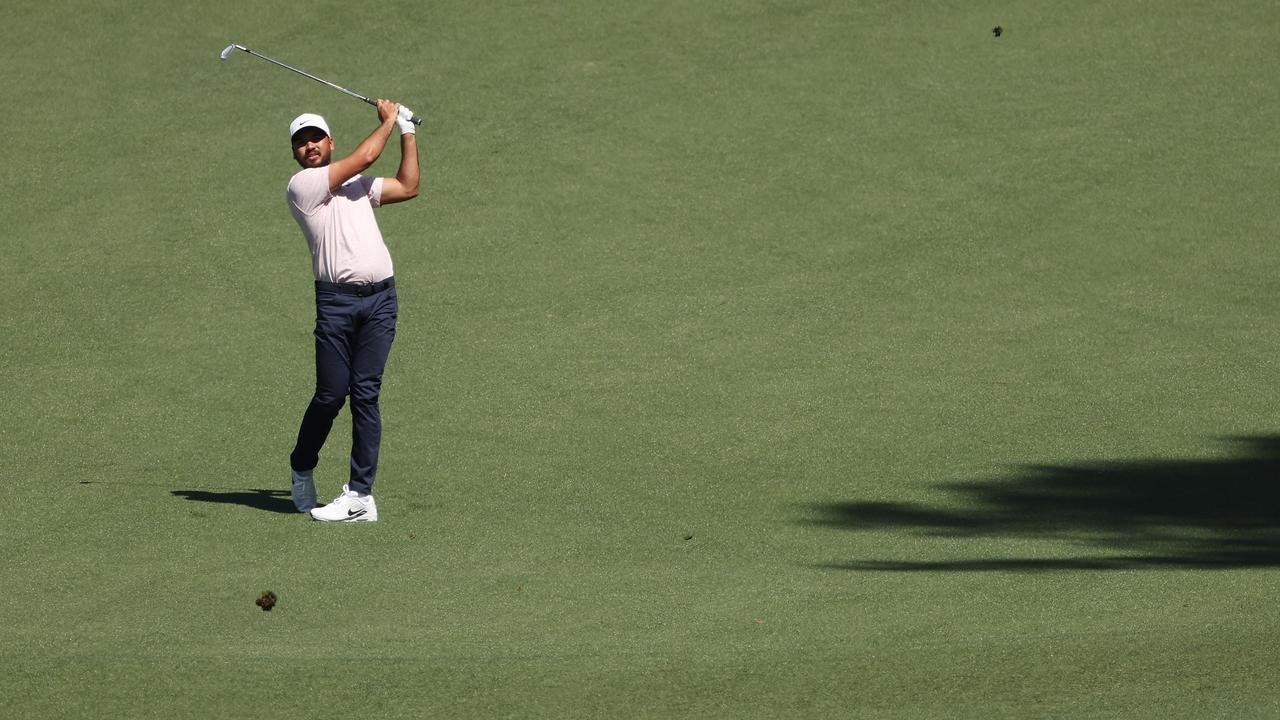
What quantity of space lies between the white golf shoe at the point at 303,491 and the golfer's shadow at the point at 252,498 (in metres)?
0.05

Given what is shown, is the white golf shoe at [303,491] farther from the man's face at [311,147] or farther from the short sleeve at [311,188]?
the man's face at [311,147]

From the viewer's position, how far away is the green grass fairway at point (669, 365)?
580cm

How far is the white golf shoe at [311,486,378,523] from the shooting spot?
7.61 meters

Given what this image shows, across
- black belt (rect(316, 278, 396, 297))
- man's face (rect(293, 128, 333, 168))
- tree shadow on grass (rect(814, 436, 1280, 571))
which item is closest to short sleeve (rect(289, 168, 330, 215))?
man's face (rect(293, 128, 333, 168))

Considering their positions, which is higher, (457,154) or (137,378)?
(457,154)

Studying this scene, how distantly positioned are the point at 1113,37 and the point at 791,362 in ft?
17.0

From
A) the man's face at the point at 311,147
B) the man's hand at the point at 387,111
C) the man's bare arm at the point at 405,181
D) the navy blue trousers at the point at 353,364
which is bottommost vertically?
the navy blue trousers at the point at 353,364

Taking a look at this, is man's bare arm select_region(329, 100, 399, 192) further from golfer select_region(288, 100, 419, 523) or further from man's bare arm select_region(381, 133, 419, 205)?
man's bare arm select_region(381, 133, 419, 205)

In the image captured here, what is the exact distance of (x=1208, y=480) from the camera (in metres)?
8.15

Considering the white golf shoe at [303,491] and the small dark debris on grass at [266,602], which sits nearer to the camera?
the small dark debris on grass at [266,602]

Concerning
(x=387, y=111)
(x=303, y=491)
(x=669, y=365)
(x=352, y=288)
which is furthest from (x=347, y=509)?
(x=669, y=365)

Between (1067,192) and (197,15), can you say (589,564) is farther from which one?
(197,15)

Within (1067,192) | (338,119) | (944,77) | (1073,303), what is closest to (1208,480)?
(1073,303)

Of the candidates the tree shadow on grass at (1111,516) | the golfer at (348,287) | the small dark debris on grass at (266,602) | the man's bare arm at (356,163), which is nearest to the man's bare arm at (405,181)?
the golfer at (348,287)
